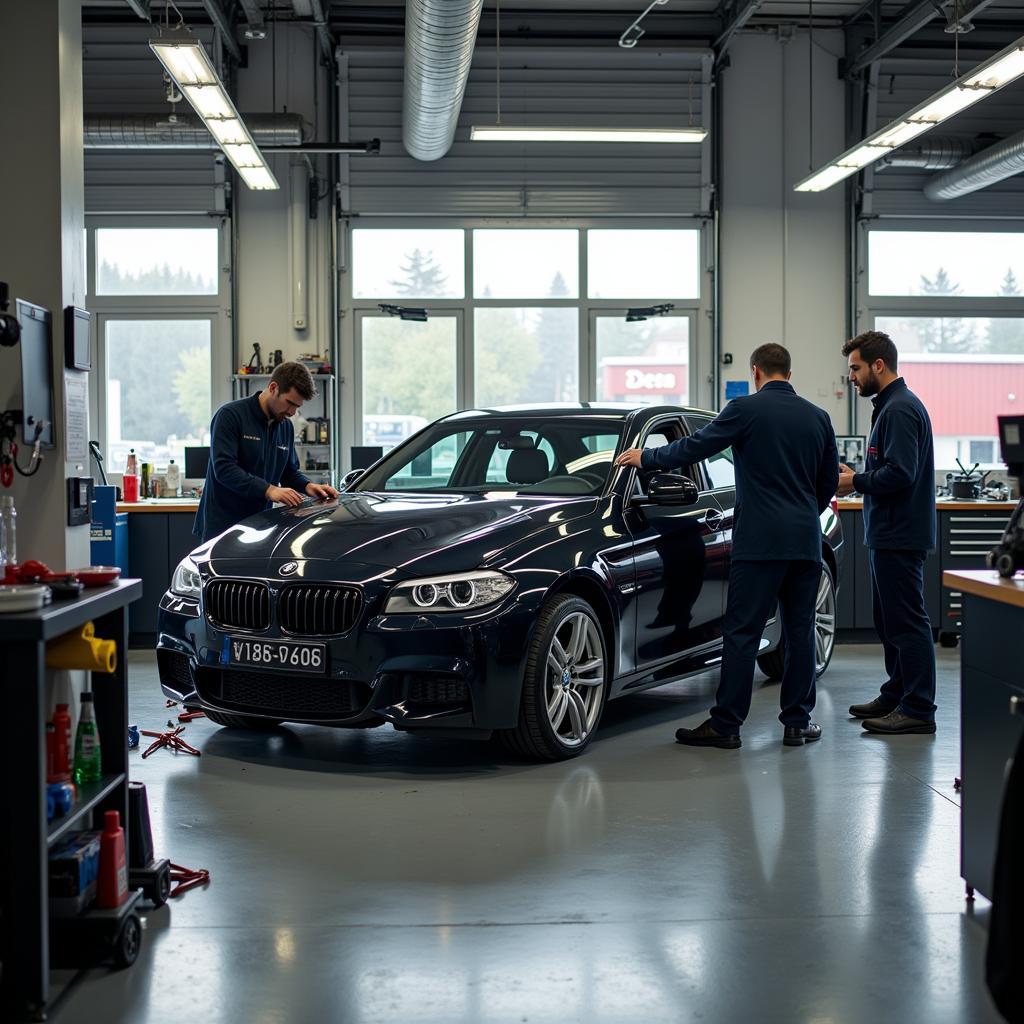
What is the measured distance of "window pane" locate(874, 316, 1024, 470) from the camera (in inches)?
457

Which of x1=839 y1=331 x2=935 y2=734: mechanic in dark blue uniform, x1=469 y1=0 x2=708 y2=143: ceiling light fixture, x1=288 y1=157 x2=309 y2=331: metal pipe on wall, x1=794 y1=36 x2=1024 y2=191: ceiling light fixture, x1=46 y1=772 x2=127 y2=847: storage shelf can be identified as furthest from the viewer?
x1=288 y1=157 x2=309 y2=331: metal pipe on wall

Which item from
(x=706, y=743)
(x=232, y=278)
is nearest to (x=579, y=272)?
(x=232, y=278)

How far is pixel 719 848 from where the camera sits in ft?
12.3

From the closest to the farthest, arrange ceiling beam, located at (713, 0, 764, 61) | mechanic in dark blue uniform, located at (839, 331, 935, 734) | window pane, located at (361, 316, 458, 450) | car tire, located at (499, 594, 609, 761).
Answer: car tire, located at (499, 594, 609, 761) < mechanic in dark blue uniform, located at (839, 331, 935, 734) < ceiling beam, located at (713, 0, 764, 61) < window pane, located at (361, 316, 458, 450)

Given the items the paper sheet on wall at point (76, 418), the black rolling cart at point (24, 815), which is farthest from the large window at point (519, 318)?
the black rolling cart at point (24, 815)

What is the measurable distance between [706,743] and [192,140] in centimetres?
705

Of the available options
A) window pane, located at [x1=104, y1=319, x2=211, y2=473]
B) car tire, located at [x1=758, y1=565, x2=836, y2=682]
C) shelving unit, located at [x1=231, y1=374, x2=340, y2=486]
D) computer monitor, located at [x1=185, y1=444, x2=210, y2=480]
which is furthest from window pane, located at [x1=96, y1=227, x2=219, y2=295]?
car tire, located at [x1=758, y1=565, x2=836, y2=682]

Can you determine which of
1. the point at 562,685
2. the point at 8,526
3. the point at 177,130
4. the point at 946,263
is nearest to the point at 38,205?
the point at 8,526

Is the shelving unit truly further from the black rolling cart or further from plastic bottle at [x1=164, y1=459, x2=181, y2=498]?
the black rolling cart

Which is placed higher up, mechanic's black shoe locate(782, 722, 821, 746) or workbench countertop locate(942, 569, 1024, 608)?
workbench countertop locate(942, 569, 1024, 608)

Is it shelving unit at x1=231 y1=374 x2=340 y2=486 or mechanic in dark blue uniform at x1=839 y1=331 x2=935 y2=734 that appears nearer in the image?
mechanic in dark blue uniform at x1=839 y1=331 x2=935 y2=734

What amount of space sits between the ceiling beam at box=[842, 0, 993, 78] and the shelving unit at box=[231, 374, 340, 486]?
17.0ft

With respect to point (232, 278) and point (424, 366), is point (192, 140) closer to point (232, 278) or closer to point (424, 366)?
point (232, 278)

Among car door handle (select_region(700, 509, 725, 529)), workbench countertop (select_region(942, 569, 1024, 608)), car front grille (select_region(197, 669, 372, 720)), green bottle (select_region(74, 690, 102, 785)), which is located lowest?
car front grille (select_region(197, 669, 372, 720))
